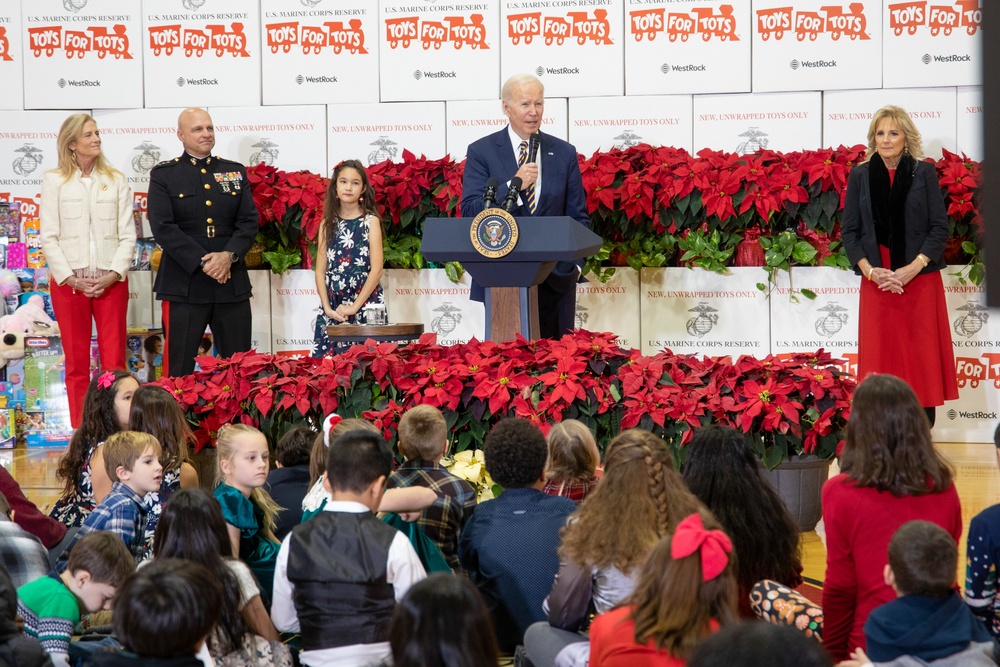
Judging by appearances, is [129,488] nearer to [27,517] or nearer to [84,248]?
[27,517]

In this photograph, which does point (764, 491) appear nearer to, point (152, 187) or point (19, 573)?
point (19, 573)

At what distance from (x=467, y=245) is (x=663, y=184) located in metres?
2.10

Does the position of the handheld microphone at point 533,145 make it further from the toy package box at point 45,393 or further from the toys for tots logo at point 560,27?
the toy package box at point 45,393

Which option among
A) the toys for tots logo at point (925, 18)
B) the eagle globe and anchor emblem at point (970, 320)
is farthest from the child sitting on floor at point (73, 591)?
the toys for tots logo at point (925, 18)

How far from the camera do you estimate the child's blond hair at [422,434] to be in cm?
339

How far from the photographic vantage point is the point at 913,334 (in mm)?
5883

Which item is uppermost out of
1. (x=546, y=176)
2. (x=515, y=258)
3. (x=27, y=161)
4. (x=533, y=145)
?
(x=27, y=161)

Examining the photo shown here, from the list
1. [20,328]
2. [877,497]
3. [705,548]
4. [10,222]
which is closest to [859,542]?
[877,497]

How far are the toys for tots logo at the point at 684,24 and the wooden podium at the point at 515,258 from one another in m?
2.64

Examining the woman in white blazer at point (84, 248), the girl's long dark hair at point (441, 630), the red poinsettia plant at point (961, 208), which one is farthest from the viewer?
the woman in white blazer at point (84, 248)

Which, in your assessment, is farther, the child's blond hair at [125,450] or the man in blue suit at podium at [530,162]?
the man in blue suit at podium at [530,162]

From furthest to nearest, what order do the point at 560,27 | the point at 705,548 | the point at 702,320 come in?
the point at 560,27 < the point at 702,320 < the point at 705,548

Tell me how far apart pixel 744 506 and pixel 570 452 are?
639 millimetres

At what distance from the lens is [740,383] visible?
4.23 meters
